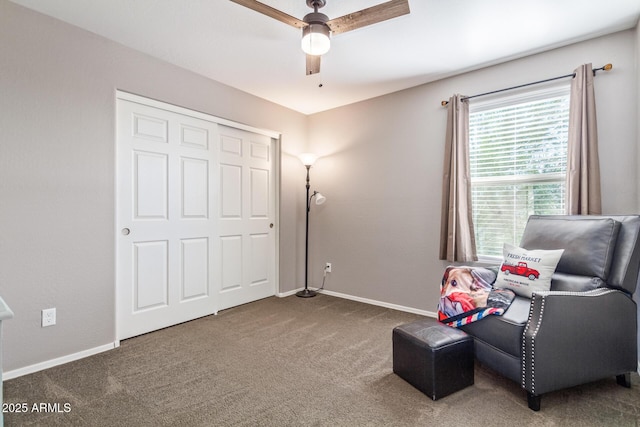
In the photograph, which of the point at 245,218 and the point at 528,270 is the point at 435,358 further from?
the point at 245,218

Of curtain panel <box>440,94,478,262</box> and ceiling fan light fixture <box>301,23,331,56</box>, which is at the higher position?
ceiling fan light fixture <box>301,23,331,56</box>

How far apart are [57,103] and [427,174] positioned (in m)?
3.21

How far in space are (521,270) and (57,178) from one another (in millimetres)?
3333

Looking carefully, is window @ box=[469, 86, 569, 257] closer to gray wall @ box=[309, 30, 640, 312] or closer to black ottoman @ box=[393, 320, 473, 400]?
gray wall @ box=[309, 30, 640, 312]

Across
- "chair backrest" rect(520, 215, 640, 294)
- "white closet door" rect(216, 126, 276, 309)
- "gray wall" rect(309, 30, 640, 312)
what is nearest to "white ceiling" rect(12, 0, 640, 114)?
"gray wall" rect(309, 30, 640, 312)

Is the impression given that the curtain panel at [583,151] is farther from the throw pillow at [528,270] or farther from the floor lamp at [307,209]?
the floor lamp at [307,209]

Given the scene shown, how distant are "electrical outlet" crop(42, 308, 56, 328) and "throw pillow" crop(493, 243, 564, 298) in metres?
3.17

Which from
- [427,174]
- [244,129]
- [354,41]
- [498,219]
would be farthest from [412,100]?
[244,129]

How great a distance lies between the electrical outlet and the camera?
7.59 feet

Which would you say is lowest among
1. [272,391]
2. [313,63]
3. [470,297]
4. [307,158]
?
[272,391]

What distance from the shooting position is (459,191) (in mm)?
3092

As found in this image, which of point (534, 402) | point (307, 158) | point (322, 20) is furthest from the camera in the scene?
point (307, 158)

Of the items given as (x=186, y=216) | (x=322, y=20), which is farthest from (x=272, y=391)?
(x=322, y=20)

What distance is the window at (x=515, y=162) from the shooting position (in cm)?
275
